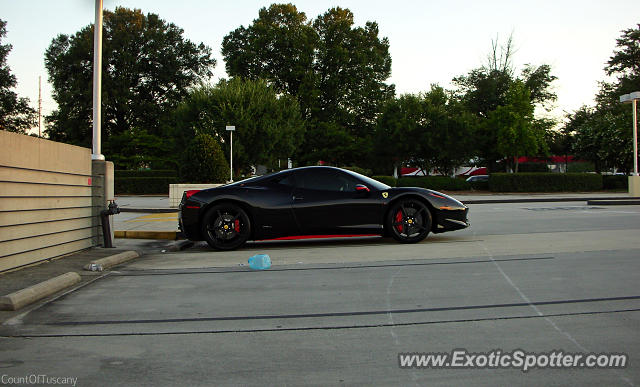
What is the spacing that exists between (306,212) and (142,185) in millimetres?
34322

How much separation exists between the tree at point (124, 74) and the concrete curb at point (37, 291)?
49.2 m

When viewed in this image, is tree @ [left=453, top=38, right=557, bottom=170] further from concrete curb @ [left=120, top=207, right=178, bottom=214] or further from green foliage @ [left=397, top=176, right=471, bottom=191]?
concrete curb @ [left=120, top=207, right=178, bottom=214]

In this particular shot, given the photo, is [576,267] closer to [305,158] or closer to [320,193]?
[320,193]

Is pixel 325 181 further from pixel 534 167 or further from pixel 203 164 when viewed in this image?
pixel 534 167

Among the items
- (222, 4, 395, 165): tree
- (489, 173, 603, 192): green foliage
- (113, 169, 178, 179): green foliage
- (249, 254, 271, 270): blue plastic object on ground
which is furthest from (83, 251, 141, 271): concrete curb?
(222, 4, 395, 165): tree

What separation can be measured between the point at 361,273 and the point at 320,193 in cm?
276

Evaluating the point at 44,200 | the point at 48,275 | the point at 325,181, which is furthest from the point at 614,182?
the point at 48,275

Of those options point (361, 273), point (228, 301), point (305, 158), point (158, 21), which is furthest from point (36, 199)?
point (158, 21)

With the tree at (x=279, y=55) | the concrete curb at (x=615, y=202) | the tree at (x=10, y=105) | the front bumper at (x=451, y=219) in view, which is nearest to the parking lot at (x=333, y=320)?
the front bumper at (x=451, y=219)

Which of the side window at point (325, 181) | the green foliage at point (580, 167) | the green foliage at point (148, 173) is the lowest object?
the side window at point (325, 181)

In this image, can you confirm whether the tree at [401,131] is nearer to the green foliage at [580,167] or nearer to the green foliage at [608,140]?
the green foliage at [608,140]

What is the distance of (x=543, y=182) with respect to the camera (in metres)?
37.9

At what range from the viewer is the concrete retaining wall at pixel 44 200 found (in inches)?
255

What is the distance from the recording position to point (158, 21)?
193 ft
